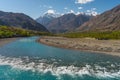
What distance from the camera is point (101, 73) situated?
50938mm

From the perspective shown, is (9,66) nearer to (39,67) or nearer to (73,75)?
(39,67)

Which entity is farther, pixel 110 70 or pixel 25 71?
pixel 110 70

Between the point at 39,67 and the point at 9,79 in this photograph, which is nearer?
the point at 9,79

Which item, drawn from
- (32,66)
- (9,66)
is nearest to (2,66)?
(9,66)

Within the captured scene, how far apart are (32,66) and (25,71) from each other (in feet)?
20.5

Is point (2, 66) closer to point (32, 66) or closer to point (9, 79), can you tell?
point (32, 66)

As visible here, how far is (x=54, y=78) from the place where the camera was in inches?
1789

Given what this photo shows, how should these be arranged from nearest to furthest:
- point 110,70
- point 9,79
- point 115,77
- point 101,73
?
point 9,79 → point 115,77 → point 101,73 → point 110,70

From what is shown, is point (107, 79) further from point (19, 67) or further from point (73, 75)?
point (19, 67)

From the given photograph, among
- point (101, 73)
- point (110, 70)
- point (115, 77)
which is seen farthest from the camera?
point (110, 70)

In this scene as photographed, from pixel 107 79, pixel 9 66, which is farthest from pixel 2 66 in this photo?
pixel 107 79

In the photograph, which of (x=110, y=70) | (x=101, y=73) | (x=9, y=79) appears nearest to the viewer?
(x=9, y=79)

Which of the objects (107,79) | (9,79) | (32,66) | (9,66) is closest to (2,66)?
(9,66)

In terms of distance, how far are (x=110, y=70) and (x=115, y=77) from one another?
23.2 feet
